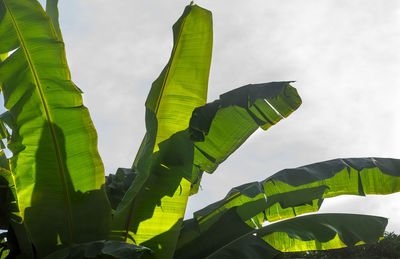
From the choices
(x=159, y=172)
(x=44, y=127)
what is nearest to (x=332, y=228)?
(x=159, y=172)

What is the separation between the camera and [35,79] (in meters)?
2.85

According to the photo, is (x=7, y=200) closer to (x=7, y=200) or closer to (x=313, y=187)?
(x=7, y=200)

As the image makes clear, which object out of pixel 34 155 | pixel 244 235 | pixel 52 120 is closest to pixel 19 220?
pixel 34 155

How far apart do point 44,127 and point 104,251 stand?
3.39ft

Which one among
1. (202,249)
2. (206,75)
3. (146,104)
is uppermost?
(206,75)

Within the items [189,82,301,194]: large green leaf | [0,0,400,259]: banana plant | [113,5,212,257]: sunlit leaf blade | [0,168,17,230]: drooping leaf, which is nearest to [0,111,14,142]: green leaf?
[0,0,400,259]: banana plant

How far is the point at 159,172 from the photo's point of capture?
3059 millimetres

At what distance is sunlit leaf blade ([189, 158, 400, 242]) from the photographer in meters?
3.53

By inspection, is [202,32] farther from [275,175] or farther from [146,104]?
[275,175]

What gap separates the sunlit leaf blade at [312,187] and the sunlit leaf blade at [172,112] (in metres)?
0.41

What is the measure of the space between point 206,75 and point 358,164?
149 cm

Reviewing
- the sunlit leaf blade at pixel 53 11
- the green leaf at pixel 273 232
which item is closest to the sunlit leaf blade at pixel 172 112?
the green leaf at pixel 273 232

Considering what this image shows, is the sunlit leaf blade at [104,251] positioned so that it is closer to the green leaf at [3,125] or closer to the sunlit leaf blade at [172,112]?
the sunlit leaf blade at [172,112]

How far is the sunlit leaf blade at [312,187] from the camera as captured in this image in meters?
3.53
